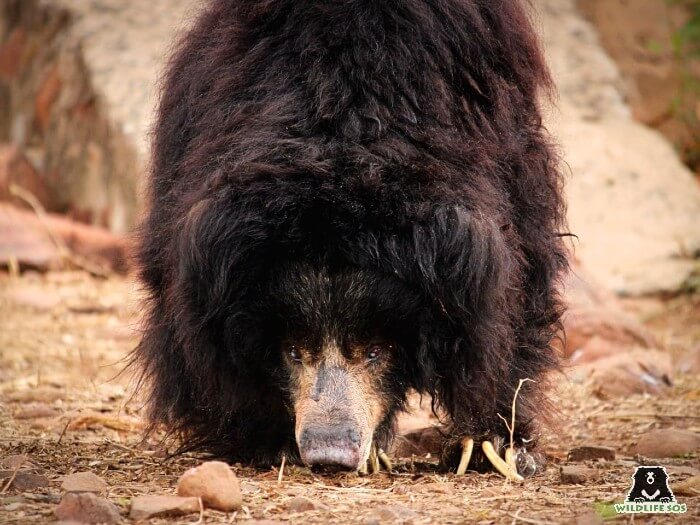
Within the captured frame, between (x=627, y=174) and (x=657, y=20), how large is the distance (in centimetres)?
262

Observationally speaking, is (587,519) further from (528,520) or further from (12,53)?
(12,53)

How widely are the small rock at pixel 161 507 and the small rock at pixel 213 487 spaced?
30 millimetres

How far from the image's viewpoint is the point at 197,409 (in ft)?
12.7

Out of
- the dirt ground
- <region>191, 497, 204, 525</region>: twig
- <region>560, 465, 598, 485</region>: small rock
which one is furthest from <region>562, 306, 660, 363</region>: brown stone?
<region>191, 497, 204, 525</region>: twig

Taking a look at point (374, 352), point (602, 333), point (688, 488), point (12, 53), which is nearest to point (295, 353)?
point (374, 352)

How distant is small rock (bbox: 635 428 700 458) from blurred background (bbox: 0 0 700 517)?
598 millimetres

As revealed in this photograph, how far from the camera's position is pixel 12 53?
34.8ft

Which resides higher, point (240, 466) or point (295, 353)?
point (295, 353)

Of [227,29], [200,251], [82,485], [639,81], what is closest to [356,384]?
[200,251]

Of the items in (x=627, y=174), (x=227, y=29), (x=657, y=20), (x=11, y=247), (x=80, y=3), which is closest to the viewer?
(x=227, y=29)

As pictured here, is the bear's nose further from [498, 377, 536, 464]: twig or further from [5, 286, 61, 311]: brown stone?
[5, 286, 61, 311]: brown stone

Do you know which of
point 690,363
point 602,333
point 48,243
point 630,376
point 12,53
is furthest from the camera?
point 12,53

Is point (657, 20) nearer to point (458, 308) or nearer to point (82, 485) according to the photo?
point (458, 308)

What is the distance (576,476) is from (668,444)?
2.59 ft
